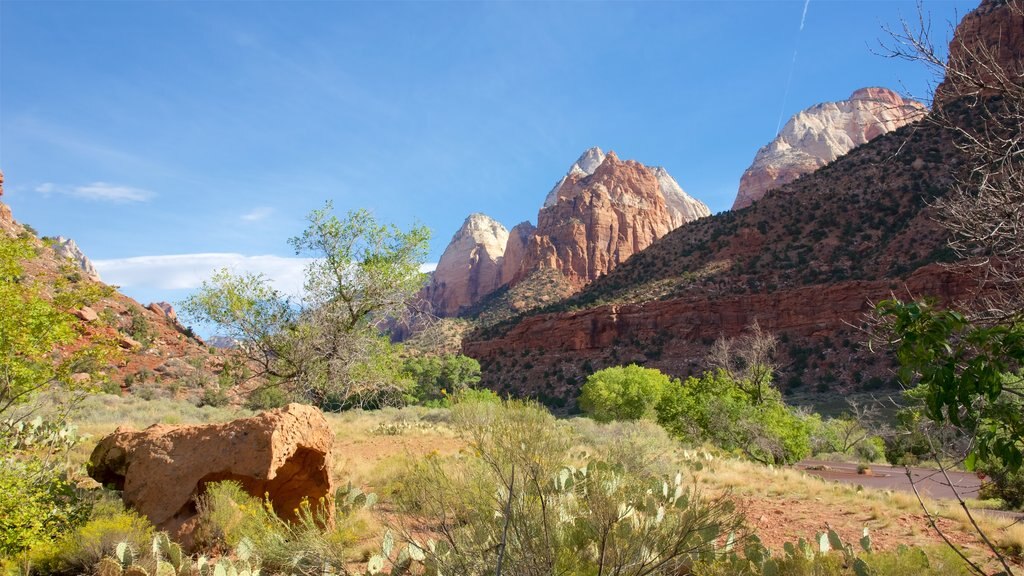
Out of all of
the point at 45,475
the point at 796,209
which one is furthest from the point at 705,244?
the point at 45,475

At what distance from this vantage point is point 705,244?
64125 mm

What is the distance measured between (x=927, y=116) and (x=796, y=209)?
2369 inches

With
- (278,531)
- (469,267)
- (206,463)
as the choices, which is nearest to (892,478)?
(278,531)

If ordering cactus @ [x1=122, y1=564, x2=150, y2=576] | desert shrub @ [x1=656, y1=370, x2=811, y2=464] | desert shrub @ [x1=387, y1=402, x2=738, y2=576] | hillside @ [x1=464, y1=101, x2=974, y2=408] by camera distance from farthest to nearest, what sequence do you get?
hillside @ [x1=464, y1=101, x2=974, y2=408] < desert shrub @ [x1=656, y1=370, x2=811, y2=464] < cactus @ [x1=122, y1=564, x2=150, y2=576] < desert shrub @ [x1=387, y1=402, x2=738, y2=576]

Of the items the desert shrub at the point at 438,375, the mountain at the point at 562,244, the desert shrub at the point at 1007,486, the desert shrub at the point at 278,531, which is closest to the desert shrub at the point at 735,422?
the desert shrub at the point at 1007,486

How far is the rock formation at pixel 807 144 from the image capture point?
441ft

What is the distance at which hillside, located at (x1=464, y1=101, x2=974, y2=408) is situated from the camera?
45719mm

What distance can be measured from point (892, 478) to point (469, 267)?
134286 millimetres

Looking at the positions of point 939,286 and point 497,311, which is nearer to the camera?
point 939,286

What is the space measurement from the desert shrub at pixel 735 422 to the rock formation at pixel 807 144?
11539 centimetres

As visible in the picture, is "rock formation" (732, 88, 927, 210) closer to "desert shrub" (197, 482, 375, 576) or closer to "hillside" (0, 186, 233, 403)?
"hillside" (0, 186, 233, 403)

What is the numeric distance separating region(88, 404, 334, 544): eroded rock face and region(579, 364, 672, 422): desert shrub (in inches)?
1113

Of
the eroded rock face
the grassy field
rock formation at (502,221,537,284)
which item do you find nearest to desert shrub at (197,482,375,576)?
the eroded rock face

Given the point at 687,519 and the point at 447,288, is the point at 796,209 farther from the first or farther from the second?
the point at 447,288
